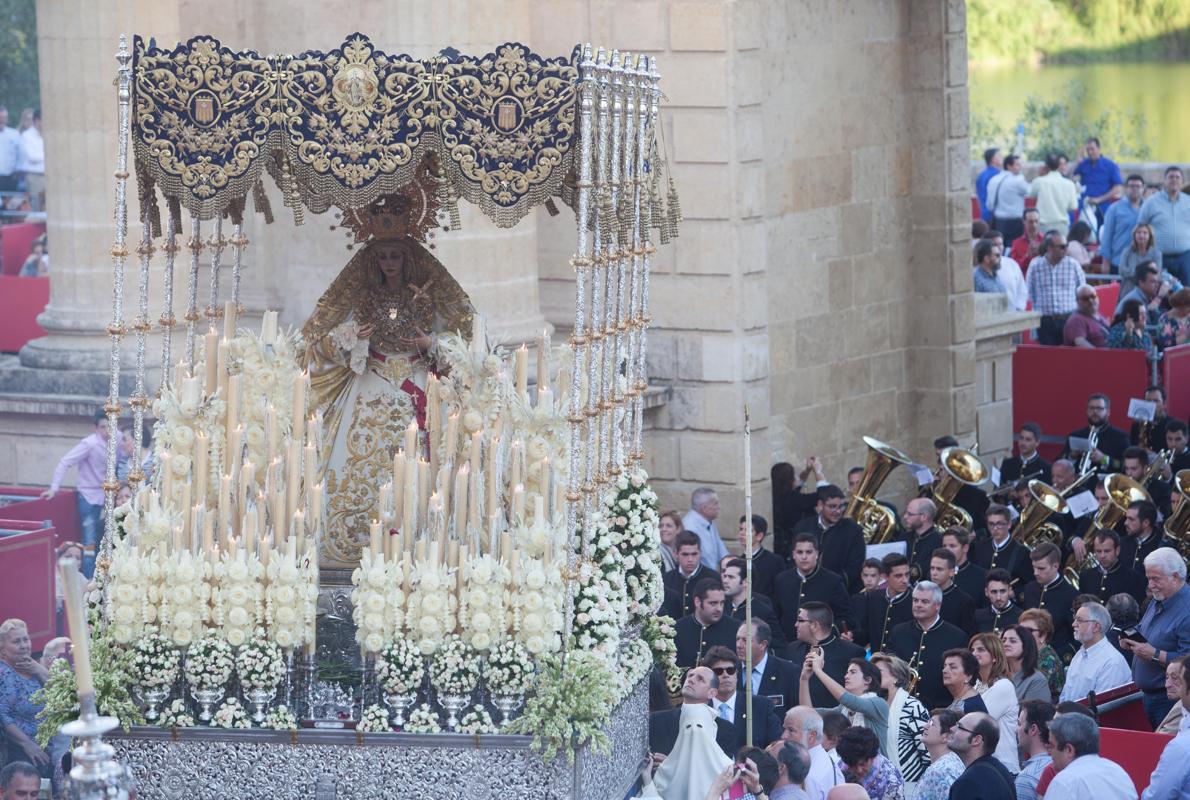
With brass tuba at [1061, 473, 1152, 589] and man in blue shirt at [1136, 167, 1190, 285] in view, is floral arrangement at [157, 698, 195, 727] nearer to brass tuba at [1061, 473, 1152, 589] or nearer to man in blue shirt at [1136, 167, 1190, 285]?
brass tuba at [1061, 473, 1152, 589]

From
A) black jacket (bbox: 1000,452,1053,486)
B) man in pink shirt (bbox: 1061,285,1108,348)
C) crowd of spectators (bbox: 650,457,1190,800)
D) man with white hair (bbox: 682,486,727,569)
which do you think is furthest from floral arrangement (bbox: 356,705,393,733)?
man in pink shirt (bbox: 1061,285,1108,348)

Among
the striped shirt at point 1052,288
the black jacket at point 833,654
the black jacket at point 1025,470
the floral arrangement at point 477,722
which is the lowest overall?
the black jacket at point 833,654

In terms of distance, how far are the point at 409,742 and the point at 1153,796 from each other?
344 cm

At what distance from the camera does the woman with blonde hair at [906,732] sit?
12641 mm

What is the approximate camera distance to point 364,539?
13539 millimetres

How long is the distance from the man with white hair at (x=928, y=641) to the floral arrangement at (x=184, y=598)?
13.8ft

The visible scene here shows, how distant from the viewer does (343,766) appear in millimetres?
12109

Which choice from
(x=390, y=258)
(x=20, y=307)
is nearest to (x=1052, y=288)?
(x=20, y=307)

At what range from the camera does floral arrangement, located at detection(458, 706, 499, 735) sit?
1202cm

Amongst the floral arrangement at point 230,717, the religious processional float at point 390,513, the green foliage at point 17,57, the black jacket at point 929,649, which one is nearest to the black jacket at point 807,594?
the black jacket at point 929,649

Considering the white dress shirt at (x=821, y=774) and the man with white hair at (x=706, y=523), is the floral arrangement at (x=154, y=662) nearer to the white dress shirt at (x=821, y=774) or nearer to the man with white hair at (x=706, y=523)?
the white dress shirt at (x=821, y=774)

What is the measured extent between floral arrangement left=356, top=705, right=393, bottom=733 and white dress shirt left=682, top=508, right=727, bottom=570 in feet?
16.9

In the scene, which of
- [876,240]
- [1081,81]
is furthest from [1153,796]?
[1081,81]

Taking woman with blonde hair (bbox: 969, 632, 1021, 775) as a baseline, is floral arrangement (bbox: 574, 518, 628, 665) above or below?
above
